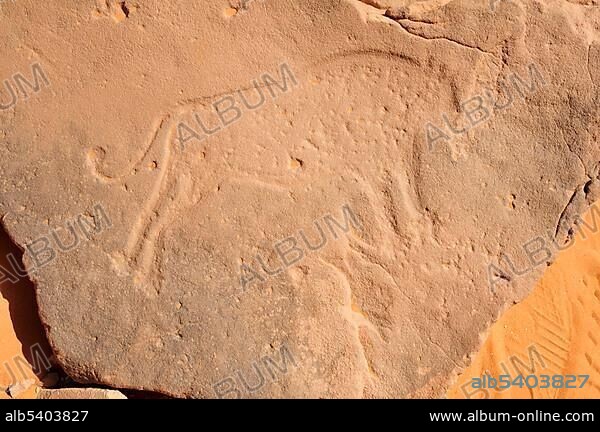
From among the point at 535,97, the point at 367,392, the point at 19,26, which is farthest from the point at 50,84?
the point at 535,97

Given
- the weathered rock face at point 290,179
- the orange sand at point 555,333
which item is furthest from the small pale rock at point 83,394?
the orange sand at point 555,333

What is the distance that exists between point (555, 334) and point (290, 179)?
1455 mm

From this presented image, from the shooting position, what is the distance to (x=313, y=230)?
2.04 meters

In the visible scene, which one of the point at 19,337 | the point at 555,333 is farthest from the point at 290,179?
the point at 555,333

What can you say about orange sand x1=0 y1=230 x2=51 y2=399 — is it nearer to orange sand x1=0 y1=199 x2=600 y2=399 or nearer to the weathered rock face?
the weathered rock face

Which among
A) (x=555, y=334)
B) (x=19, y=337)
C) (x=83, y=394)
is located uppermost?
(x=19, y=337)

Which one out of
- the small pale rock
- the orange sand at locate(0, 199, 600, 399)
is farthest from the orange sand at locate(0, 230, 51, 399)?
the orange sand at locate(0, 199, 600, 399)

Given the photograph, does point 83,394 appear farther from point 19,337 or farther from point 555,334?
point 555,334

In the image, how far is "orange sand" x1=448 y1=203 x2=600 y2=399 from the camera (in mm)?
2416

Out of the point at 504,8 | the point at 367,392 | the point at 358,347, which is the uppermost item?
the point at 504,8

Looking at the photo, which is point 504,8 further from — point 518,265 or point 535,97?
point 518,265

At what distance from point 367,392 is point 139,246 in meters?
1.05

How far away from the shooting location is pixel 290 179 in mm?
2061

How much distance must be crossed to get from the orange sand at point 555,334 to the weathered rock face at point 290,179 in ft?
1.37
